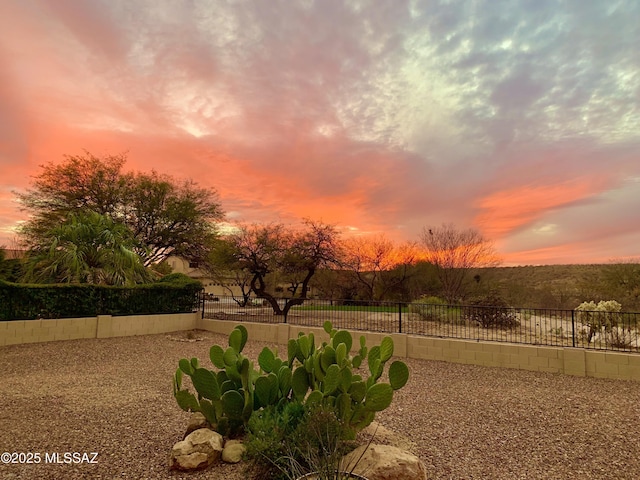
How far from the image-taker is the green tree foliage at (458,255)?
75.2ft

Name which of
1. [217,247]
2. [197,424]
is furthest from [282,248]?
[197,424]

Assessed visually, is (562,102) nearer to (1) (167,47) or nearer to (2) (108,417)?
(1) (167,47)

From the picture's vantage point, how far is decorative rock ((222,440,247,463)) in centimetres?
342

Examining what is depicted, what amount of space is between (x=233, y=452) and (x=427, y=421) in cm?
276

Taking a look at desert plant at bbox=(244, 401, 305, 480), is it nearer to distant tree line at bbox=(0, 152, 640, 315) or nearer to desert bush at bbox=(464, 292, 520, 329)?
desert bush at bbox=(464, 292, 520, 329)

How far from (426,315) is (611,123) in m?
7.86

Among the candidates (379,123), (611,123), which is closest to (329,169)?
(379,123)

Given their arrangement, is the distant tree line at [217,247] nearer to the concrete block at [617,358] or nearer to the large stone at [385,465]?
the concrete block at [617,358]

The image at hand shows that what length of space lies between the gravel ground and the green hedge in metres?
2.88

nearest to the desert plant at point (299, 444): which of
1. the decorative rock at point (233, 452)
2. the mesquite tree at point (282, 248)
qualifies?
the decorative rock at point (233, 452)

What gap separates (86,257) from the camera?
13.7 m

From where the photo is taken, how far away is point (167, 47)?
8.53 m

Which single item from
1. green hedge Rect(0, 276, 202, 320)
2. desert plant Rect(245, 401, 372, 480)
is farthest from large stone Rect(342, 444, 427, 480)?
green hedge Rect(0, 276, 202, 320)

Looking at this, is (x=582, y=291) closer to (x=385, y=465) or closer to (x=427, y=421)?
(x=427, y=421)
